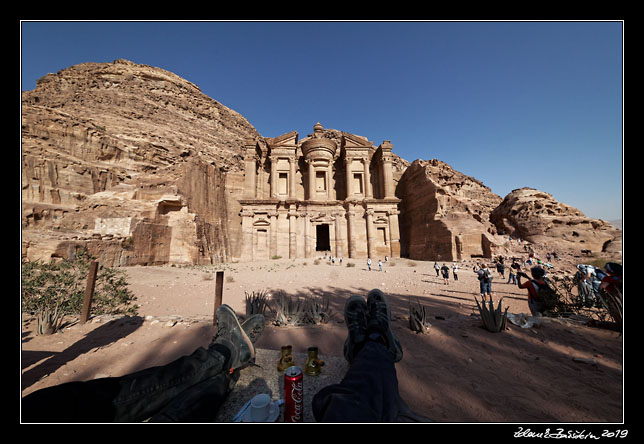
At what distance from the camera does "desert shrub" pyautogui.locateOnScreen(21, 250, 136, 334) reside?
154 inches

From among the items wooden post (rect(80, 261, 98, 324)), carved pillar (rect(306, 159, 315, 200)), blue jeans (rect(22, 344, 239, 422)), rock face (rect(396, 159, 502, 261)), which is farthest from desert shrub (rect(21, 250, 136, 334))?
rock face (rect(396, 159, 502, 261))

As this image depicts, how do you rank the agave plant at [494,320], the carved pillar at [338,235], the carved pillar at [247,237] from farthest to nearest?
the carved pillar at [338,235] < the carved pillar at [247,237] < the agave plant at [494,320]

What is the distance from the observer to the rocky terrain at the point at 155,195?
11352 mm

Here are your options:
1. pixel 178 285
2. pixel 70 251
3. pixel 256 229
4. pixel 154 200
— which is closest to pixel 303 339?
pixel 178 285

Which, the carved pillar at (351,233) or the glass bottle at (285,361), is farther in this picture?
the carved pillar at (351,233)

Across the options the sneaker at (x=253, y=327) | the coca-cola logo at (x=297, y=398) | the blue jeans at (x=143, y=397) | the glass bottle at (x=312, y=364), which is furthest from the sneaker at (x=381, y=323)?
the blue jeans at (x=143, y=397)

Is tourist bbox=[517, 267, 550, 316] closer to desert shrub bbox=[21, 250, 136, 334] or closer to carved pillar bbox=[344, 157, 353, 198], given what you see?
desert shrub bbox=[21, 250, 136, 334]

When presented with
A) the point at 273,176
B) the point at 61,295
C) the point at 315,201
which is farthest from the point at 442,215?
the point at 61,295

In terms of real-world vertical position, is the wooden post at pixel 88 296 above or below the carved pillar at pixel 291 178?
below

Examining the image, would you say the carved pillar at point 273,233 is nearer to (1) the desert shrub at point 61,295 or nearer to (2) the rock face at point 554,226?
(1) the desert shrub at point 61,295

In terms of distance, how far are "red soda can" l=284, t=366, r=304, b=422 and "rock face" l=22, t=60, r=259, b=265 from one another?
13.1 metres

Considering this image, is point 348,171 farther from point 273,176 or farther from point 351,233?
point 273,176

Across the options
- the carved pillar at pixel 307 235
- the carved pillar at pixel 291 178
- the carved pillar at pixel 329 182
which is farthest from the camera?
the carved pillar at pixel 329 182

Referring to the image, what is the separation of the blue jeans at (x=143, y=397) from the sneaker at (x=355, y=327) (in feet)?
3.91
